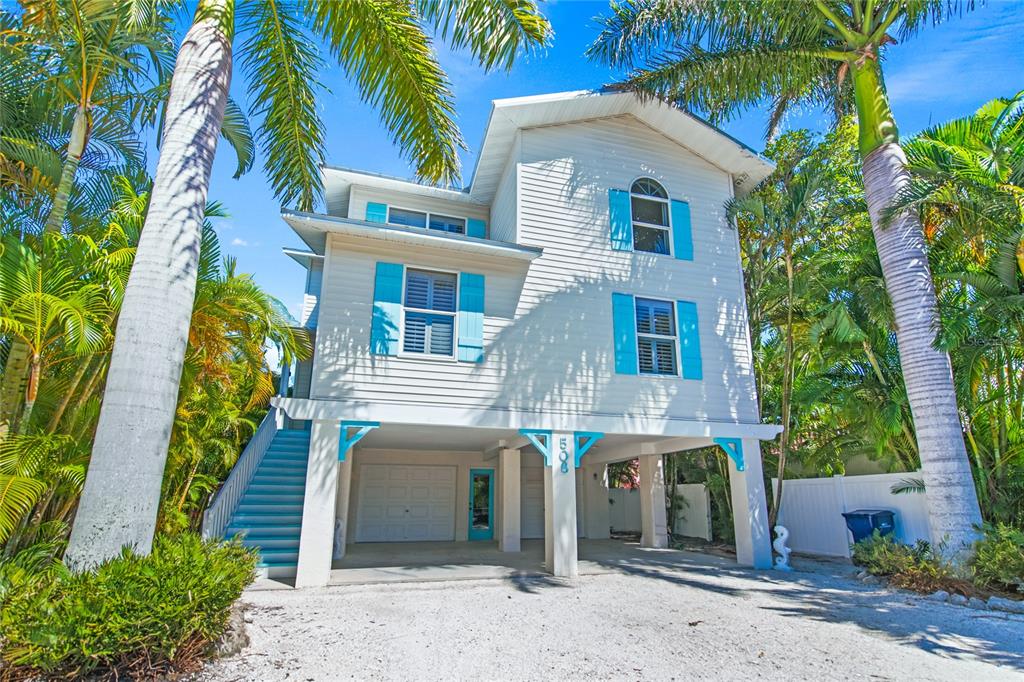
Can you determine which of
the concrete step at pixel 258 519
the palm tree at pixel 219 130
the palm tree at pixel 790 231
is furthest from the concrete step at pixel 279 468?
the palm tree at pixel 790 231

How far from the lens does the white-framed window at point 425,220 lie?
12968 millimetres

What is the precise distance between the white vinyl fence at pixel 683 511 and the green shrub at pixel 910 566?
5.74m

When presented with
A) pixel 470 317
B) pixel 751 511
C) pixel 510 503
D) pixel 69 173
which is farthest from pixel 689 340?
pixel 69 173

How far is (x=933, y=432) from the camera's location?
794 cm

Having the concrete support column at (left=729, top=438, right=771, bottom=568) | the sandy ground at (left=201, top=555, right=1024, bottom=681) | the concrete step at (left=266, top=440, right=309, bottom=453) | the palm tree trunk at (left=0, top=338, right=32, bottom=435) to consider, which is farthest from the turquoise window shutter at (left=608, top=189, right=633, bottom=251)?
the palm tree trunk at (left=0, top=338, right=32, bottom=435)

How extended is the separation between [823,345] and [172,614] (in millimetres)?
11609

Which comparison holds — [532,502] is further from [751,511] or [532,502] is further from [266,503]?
[266,503]

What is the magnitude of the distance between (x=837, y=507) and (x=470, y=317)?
8.89 m

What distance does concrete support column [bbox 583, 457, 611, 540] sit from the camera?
52.5ft

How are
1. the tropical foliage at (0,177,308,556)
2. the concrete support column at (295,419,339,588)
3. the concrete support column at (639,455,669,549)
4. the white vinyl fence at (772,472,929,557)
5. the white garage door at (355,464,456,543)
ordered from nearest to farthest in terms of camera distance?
the tropical foliage at (0,177,308,556) → the concrete support column at (295,419,339,588) → the white vinyl fence at (772,472,929,557) → the concrete support column at (639,455,669,549) → the white garage door at (355,464,456,543)

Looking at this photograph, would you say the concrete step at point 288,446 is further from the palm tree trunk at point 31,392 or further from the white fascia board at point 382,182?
the palm tree trunk at point 31,392

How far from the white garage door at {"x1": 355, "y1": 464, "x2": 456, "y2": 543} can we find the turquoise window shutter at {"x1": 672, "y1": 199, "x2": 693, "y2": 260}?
832 centimetres

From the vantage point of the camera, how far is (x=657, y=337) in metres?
10.5

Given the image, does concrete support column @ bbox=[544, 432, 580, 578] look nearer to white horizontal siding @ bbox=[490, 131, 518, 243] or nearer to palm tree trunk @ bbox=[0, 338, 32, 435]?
white horizontal siding @ bbox=[490, 131, 518, 243]
